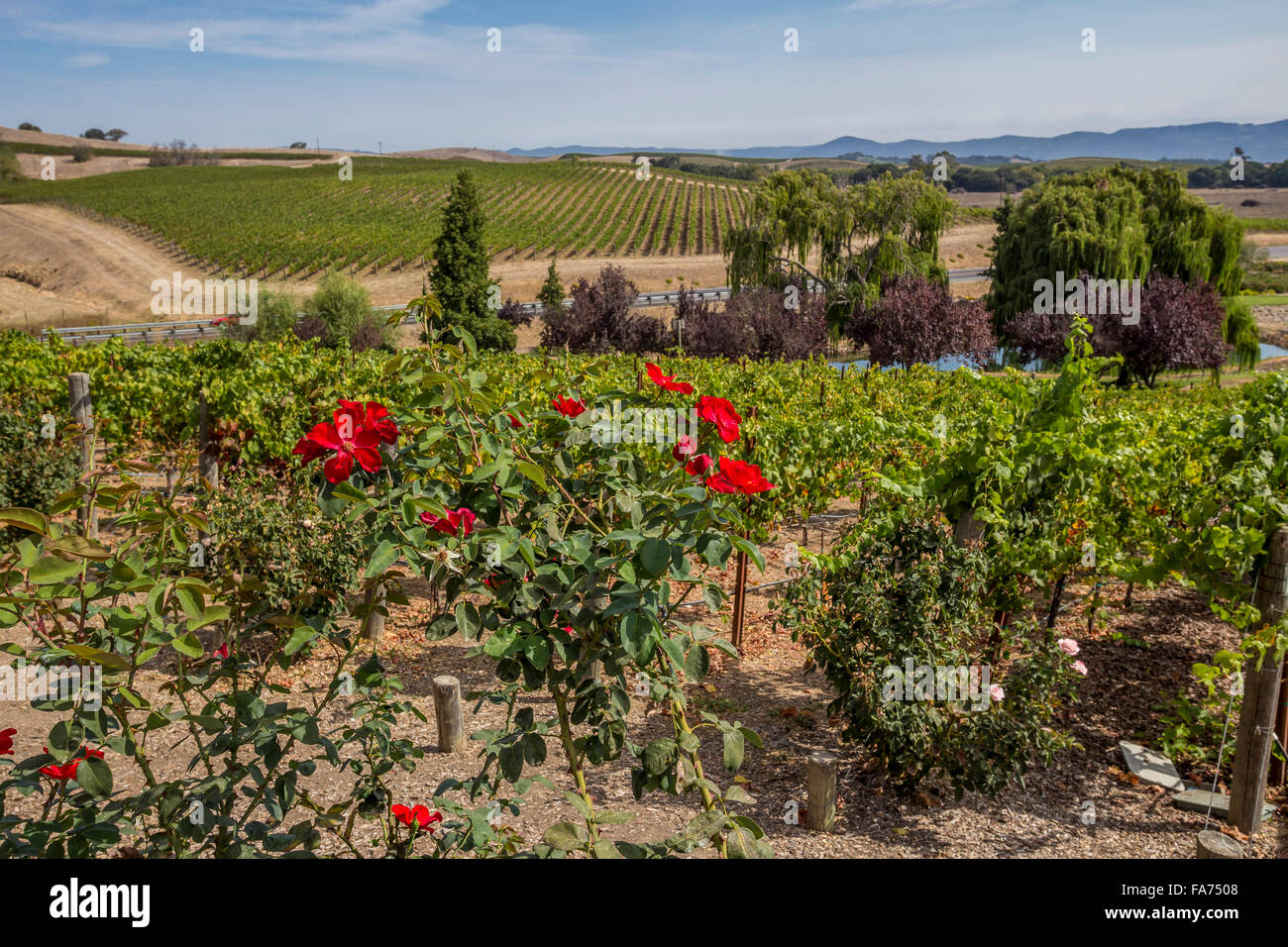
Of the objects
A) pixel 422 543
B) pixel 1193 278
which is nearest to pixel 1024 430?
pixel 422 543

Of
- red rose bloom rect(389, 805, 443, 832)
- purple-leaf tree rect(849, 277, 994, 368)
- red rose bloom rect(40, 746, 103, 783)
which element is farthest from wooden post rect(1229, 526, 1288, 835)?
purple-leaf tree rect(849, 277, 994, 368)

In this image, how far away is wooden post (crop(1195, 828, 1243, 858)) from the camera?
3182 mm

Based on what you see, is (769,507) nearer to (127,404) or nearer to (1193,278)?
(127,404)

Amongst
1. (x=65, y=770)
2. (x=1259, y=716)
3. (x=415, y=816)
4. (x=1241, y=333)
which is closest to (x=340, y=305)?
(x=1241, y=333)

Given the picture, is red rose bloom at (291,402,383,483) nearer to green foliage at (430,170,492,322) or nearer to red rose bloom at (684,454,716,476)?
red rose bloom at (684,454,716,476)

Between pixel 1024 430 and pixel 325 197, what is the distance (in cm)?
7371

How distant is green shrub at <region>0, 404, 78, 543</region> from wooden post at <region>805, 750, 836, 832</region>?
726 centimetres

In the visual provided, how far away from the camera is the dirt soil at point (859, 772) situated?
4375 mm

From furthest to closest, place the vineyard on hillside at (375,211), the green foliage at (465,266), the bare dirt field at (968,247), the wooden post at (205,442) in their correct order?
the bare dirt field at (968,247), the vineyard on hillside at (375,211), the green foliage at (465,266), the wooden post at (205,442)

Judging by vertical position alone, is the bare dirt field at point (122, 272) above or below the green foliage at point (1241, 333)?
above

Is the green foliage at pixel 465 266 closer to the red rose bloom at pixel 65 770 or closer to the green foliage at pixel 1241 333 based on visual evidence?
the green foliage at pixel 1241 333

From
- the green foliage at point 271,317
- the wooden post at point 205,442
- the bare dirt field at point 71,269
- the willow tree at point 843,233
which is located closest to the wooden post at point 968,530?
the wooden post at point 205,442

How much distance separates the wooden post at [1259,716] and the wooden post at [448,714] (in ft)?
13.7
